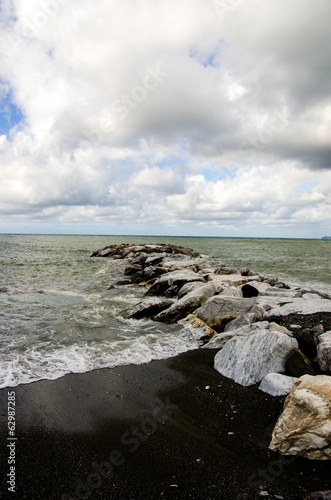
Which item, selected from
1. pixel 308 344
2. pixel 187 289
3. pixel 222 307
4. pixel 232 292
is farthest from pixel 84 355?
pixel 187 289

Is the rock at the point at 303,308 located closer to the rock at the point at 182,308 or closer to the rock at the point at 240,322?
the rock at the point at 240,322

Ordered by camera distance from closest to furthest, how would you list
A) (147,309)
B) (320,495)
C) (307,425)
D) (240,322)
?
(320,495) → (307,425) → (240,322) → (147,309)

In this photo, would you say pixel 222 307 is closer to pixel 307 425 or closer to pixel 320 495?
pixel 307 425

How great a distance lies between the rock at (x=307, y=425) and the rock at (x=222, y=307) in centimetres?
530

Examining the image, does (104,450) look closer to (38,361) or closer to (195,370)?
(195,370)

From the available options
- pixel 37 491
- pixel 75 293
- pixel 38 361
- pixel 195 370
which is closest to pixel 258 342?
pixel 195 370

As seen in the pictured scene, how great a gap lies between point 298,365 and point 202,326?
365 centimetres

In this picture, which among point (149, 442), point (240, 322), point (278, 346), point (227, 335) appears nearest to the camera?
point (149, 442)

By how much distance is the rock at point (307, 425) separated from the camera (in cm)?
336

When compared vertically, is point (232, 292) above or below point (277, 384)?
above

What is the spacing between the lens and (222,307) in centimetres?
927

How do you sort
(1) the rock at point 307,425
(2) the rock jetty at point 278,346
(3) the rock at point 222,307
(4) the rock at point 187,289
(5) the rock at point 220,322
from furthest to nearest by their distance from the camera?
(4) the rock at point 187,289, (3) the rock at point 222,307, (5) the rock at point 220,322, (2) the rock jetty at point 278,346, (1) the rock at point 307,425

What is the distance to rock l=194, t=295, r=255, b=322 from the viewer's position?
30.1 feet

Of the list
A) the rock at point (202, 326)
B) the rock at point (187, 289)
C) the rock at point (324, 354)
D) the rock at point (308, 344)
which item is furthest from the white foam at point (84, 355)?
the rock at point (187, 289)
